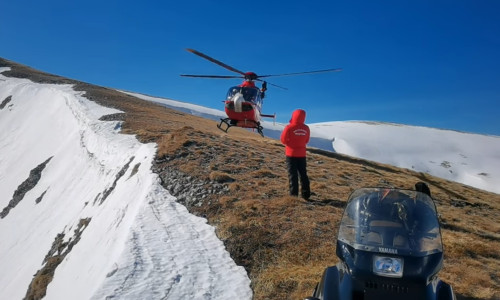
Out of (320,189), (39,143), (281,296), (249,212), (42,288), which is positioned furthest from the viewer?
(39,143)

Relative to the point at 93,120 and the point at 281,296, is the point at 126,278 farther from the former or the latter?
the point at 93,120

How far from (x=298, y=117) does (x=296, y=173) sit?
6.93ft

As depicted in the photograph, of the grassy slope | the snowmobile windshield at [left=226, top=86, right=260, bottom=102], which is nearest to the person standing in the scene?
the grassy slope

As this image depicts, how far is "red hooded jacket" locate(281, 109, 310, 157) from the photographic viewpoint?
12.8m

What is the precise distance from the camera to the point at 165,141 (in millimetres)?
21688

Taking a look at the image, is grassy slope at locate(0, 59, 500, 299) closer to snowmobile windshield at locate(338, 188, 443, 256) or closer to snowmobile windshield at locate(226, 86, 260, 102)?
snowmobile windshield at locate(338, 188, 443, 256)

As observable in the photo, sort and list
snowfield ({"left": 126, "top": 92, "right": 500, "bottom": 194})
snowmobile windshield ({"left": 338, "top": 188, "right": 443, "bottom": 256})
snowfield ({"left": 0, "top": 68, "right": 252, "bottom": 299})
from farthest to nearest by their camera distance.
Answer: snowfield ({"left": 126, "top": 92, "right": 500, "bottom": 194}) → snowfield ({"left": 0, "top": 68, "right": 252, "bottom": 299}) → snowmobile windshield ({"left": 338, "top": 188, "right": 443, "bottom": 256})

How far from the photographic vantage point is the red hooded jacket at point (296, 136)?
1280cm

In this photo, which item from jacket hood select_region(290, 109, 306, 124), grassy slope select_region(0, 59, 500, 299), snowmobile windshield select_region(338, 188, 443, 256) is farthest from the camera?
jacket hood select_region(290, 109, 306, 124)

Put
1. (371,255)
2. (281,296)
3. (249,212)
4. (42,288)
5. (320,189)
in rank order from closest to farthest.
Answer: (371,255)
(281,296)
(249,212)
(42,288)
(320,189)

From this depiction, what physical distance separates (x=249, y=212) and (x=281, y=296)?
14.7 feet

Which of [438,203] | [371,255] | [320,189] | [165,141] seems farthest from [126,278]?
[438,203]

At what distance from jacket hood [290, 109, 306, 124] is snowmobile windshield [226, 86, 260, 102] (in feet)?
21.6

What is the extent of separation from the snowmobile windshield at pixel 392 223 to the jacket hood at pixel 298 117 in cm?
707
